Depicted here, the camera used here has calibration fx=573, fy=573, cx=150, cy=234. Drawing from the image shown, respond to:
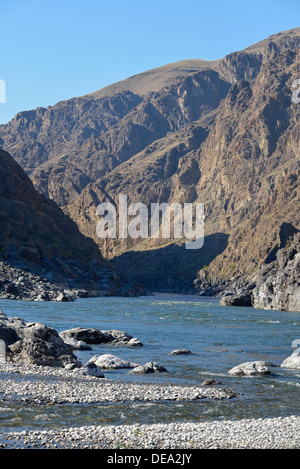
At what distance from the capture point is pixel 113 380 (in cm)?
2953

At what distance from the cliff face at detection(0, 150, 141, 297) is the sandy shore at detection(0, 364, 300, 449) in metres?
87.1

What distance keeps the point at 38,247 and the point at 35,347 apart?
118124 mm

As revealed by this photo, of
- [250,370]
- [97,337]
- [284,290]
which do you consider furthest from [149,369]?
[284,290]

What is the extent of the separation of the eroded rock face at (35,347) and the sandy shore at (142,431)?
23.0ft

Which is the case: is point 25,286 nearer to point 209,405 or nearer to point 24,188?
point 24,188

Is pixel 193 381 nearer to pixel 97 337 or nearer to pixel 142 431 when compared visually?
pixel 142 431

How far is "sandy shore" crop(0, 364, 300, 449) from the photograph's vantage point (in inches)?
713

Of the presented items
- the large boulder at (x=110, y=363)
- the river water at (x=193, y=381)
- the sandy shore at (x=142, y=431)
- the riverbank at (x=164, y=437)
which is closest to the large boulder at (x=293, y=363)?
the river water at (x=193, y=381)

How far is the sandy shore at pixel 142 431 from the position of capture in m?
18.1

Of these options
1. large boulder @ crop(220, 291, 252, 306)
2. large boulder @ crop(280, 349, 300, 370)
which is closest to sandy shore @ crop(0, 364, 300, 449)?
large boulder @ crop(280, 349, 300, 370)

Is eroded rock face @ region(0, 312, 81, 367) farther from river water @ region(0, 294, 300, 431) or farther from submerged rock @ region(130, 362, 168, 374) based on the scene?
submerged rock @ region(130, 362, 168, 374)

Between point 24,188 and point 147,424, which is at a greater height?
point 24,188

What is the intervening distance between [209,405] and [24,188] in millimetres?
169345
